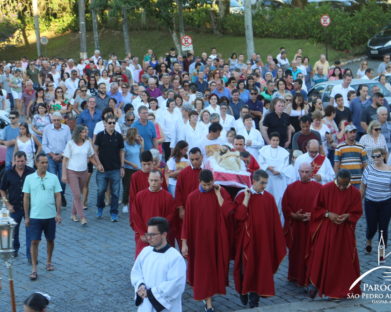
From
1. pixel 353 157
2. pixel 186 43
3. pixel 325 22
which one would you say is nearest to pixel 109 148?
pixel 353 157

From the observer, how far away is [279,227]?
30.2 ft

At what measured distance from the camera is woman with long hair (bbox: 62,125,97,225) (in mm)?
13008

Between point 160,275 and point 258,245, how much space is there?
235 centimetres

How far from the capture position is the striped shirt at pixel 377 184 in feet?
36.2

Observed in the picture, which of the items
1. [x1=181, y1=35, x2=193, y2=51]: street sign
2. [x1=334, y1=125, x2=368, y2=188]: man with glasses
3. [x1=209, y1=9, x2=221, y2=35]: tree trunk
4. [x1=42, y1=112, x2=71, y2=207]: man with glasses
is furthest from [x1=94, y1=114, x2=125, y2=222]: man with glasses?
[x1=209, y1=9, x2=221, y2=35]: tree trunk

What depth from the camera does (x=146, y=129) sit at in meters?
14.2

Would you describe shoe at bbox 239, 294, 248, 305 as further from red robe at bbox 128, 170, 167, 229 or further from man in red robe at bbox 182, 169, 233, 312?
red robe at bbox 128, 170, 167, 229

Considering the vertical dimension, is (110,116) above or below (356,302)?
above

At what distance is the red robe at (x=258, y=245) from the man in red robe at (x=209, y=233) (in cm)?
19

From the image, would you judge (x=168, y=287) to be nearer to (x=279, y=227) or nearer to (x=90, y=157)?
(x=279, y=227)

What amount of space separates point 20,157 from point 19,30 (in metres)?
44.9

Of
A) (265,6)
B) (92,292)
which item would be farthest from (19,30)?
(92,292)

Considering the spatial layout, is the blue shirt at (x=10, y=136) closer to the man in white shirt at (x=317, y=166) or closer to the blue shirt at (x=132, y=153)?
the blue shirt at (x=132, y=153)

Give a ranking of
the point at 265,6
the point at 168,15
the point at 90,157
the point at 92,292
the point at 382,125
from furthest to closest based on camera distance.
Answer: the point at 265,6
the point at 168,15
the point at 382,125
the point at 90,157
the point at 92,292
